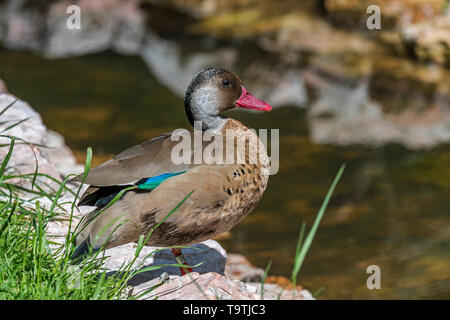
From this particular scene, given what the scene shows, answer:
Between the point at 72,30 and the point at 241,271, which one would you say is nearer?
the point at 241,271

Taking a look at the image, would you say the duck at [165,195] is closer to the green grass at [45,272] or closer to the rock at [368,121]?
the green grass at [45,272]

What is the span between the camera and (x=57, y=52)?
10.4m

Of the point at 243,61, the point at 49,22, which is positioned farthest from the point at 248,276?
the point at 49,22

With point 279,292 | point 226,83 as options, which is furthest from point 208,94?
point 279,292

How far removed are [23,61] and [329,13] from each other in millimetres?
4152

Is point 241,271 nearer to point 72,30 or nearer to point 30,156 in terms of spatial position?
point 30,156

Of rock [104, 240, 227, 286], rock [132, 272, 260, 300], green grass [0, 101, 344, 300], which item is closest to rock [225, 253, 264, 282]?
rock [104, 240, 227, 286]

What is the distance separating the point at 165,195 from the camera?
10.00 ft

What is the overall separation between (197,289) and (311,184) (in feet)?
14.6

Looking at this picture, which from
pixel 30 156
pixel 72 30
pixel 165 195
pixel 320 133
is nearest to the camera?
pixel 165 195

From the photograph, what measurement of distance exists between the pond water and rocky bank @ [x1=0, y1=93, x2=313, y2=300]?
0.79 meters

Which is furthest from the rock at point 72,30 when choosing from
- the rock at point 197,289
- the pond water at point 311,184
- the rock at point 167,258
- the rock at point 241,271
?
the rock at point 197,289

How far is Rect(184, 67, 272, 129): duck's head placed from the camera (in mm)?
3391
